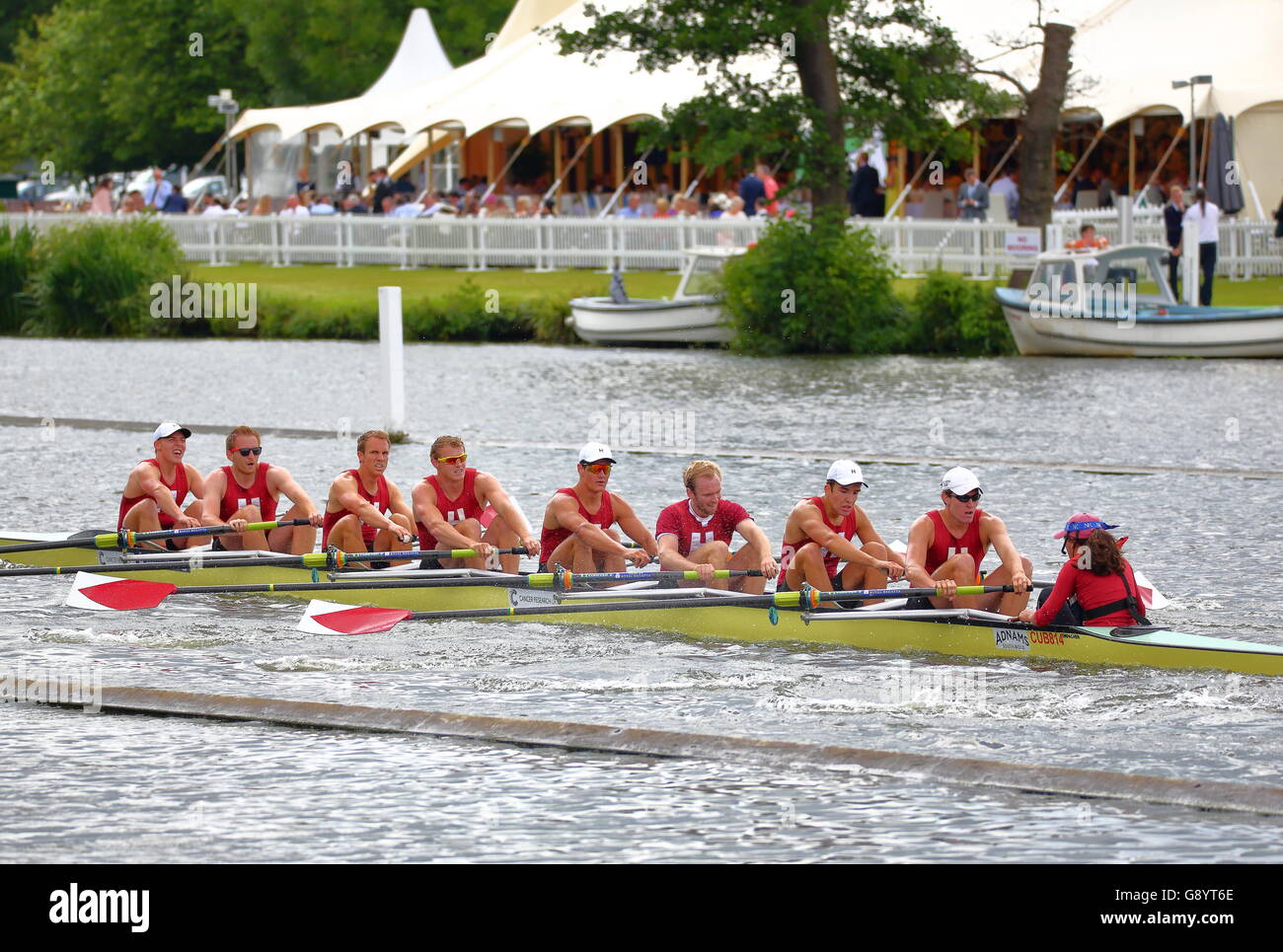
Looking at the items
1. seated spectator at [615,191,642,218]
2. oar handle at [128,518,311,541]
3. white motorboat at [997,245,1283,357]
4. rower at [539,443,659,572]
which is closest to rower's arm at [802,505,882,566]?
rower at [539,443,659,572]

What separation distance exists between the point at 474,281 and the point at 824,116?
8.39m

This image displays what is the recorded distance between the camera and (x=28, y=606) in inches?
547

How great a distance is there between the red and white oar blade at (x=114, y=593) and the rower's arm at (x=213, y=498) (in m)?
0.73

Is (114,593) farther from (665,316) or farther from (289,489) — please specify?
(665,316)

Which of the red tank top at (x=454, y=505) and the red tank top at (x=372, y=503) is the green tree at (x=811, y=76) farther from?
the red tank top at (x=454, y=505)

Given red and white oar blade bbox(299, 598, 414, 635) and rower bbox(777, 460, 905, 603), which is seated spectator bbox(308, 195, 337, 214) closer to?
red and white oar blade bbox(299, 598, 414, 635)

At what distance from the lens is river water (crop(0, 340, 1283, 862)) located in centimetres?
848

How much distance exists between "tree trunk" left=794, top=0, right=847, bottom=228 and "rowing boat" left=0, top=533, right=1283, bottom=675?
17533mm

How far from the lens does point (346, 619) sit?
1248 cm

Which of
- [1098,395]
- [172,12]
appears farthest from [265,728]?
[172,12]
